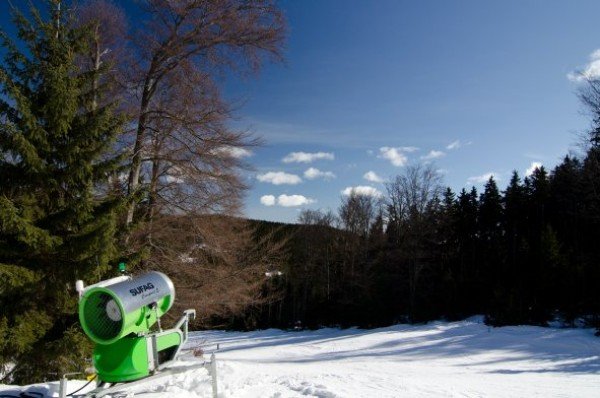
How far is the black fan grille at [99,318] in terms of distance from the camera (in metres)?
3.70

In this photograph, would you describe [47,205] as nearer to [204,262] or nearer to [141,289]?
[141,289]

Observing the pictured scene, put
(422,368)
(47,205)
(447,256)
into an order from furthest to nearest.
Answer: (447,256), (422,368), (47,205)

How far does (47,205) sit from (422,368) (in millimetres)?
9054

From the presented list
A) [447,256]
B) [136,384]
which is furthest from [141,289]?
[447,256]

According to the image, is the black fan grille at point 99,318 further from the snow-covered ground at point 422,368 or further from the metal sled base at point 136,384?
the snow-covered ground at point 422,368

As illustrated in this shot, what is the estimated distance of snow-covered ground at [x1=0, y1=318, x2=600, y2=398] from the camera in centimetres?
545

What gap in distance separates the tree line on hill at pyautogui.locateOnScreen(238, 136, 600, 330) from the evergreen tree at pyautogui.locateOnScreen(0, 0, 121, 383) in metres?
21.9

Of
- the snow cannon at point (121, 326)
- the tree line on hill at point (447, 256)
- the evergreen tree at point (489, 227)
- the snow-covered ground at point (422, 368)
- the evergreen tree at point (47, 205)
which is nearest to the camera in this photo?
the snow cannon at point (121, 326)

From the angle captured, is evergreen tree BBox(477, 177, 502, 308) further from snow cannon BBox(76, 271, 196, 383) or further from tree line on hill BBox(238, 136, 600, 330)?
snow cannon BBox(76, 271, 196, 383)

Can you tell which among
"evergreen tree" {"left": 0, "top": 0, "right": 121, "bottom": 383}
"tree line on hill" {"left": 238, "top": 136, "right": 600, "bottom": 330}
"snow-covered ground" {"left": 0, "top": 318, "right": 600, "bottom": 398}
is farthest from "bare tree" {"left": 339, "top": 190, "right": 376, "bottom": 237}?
"evergreen tree" {"left": 0, "top": 0, "right": 121, "bottom": 383}

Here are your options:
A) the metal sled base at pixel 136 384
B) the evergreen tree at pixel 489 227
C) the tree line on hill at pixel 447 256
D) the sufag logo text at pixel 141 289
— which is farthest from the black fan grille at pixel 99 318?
the evergreen tree at pixel 489 227

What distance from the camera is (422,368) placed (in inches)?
449

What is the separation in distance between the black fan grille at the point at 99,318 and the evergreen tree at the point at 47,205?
9.10 ft

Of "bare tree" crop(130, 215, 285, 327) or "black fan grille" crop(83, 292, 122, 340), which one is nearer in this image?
"black fan grille" crop(83, 292, 122, 340)
